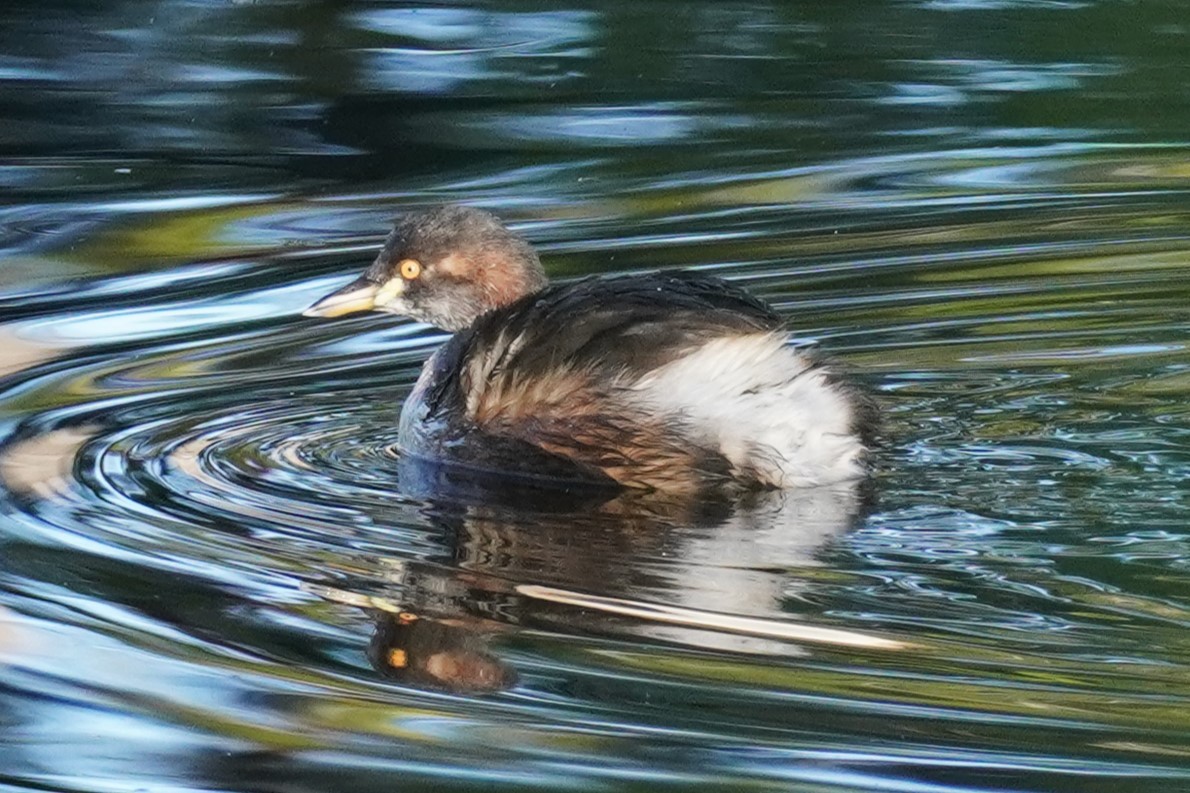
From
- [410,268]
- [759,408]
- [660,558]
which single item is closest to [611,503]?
[759,408]

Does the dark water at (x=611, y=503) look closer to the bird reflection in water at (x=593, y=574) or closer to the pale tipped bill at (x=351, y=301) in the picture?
the bird reflection in water at (x=593, y=574)

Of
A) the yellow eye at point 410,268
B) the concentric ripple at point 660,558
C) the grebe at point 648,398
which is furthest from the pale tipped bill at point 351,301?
the grebe at point 648,398

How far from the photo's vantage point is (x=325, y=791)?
12.3ft

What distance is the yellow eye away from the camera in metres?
6.46

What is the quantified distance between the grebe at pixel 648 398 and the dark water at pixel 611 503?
0.51 ft

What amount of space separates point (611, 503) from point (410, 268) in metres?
1.32

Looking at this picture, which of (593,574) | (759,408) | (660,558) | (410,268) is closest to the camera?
(593,574)

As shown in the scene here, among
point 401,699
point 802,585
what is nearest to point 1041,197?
point 802,585

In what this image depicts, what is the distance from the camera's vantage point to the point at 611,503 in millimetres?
5414

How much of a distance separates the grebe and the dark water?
0.16 m

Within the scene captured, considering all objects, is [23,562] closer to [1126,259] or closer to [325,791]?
[325,791]

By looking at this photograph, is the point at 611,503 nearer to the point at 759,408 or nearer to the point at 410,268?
the point at 759,408

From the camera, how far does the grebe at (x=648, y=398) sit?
5383 millimetres

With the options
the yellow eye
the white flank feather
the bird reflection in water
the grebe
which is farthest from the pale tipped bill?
the white flank feather
